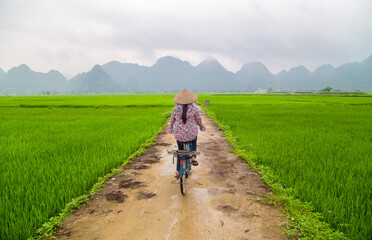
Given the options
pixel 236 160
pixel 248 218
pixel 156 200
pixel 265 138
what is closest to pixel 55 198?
pixel 156 200

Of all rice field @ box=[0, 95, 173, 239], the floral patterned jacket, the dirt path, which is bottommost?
the dirt path

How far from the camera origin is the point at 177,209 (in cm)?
300

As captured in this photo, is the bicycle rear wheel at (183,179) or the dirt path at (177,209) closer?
the dirt path at (177,209)

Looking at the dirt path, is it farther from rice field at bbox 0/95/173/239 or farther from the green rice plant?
the green rice plant

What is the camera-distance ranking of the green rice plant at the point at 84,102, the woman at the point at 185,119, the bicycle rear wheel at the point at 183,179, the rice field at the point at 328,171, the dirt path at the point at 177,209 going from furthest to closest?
the green rice plant at the point at 84,102, the woman at the point at 185,119, the bicycle rear wheel at the point at 183,179, the rice field at the point at 328,171, the dirt path at the point at 177,209

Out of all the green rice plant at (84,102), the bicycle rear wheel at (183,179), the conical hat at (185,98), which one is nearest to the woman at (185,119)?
the conical hat at (185,98)

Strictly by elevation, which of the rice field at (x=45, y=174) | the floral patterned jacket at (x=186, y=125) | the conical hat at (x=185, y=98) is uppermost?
the conical hat at (x=185, y=98)

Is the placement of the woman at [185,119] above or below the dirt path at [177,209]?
above

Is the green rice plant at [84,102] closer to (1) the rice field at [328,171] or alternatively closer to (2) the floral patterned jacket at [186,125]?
(1) the rice field at [328,171]

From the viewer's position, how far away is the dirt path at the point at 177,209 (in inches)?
98.3

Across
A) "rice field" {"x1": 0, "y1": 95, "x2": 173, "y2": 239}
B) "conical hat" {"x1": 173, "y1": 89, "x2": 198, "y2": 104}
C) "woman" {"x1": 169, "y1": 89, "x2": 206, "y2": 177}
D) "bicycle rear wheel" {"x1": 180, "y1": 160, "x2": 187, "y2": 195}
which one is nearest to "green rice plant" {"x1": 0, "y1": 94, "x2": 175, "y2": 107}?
"rice field" {"x1": 0, "y1": 95, "x2": 173, "y2": 239}

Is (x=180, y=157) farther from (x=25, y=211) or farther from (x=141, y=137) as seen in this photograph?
(x=141, y=137)

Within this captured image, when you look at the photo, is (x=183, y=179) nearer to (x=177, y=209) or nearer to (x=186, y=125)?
(x=177, y=209)

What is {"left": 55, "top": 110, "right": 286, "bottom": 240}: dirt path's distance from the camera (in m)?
2.50
